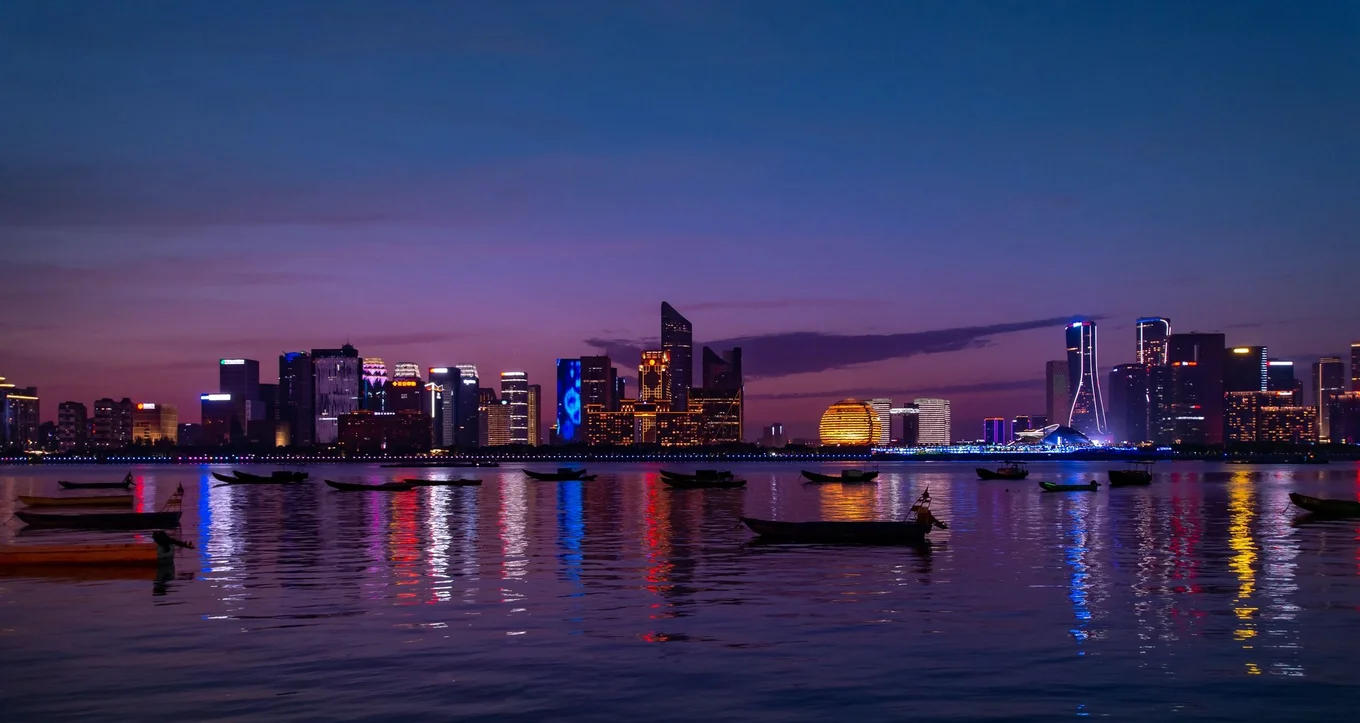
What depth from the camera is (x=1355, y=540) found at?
201 ft

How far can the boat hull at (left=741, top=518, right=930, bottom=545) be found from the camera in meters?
56.4

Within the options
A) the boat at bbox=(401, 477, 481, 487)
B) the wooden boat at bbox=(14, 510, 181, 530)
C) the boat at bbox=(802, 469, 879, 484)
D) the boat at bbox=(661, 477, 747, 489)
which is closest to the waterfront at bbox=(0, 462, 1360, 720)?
the wooden boat at bbox=(14, 510, 181, 530)

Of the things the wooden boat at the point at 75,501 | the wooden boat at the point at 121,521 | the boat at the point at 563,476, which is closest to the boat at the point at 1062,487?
the boat at the point at 563,476

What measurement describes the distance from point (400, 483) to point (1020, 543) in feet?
318

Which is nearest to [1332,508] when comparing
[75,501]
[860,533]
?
[860,533]

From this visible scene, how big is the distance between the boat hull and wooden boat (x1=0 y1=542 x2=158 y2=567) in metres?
29.4

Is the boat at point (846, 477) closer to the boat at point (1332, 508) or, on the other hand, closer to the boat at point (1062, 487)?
the boat at point (1062, 487)

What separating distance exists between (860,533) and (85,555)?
34.1 meters

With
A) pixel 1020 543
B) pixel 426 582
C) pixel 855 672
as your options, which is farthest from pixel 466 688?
pixel 1020 543

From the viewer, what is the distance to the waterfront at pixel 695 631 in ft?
75.8

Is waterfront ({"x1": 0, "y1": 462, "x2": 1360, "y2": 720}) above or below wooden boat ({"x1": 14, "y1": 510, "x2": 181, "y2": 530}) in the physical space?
above

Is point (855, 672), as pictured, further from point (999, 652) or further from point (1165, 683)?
point (1165, 683)

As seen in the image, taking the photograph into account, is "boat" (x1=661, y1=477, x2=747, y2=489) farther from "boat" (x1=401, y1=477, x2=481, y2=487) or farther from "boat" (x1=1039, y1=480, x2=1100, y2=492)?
"boat" (x1=1039, y1=480, x2=1100, y2=492)

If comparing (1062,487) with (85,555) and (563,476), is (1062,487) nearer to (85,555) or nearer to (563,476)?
(563,476)
